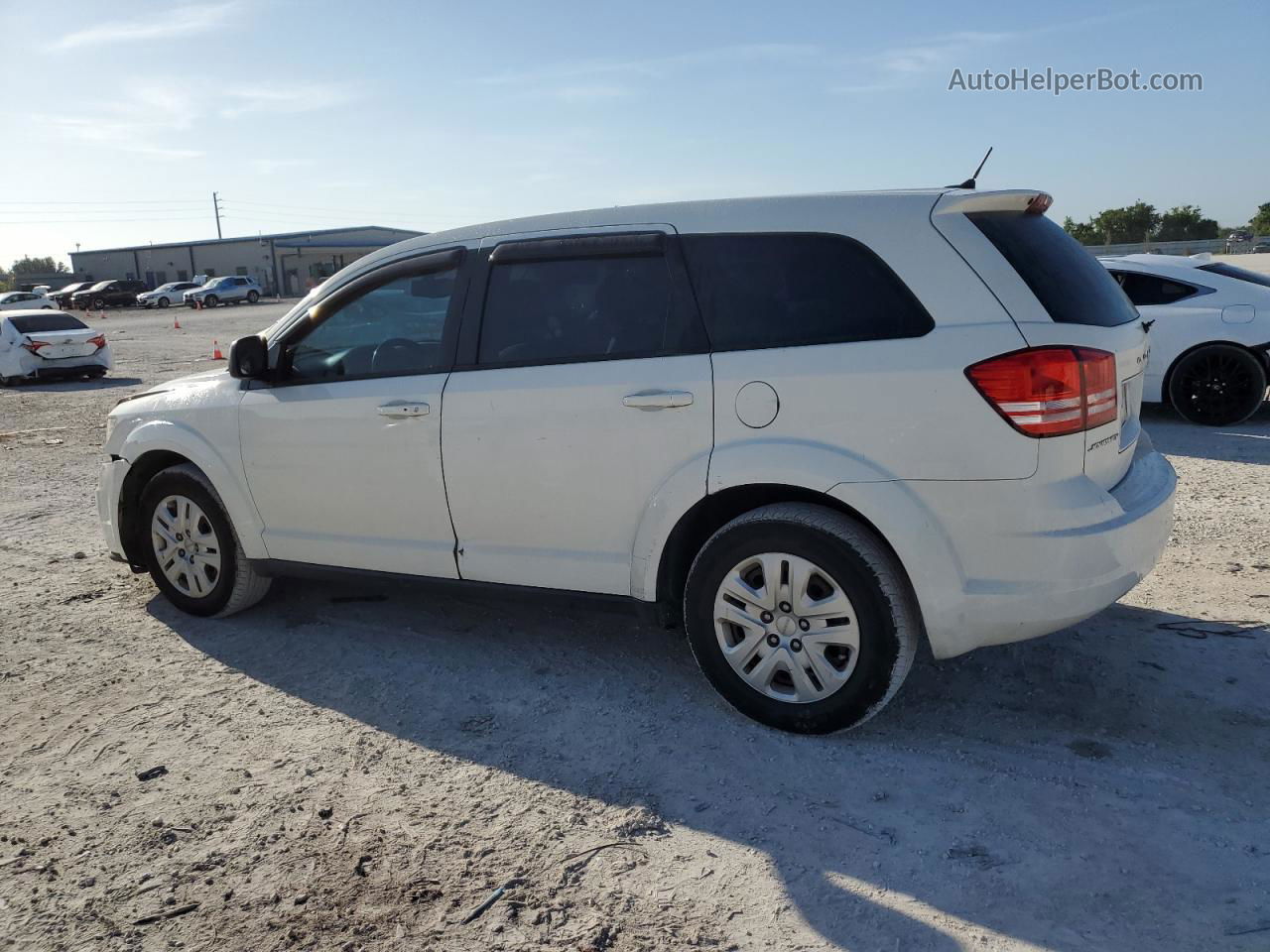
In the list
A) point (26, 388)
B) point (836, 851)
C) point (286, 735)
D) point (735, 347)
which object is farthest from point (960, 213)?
point (26, 388)

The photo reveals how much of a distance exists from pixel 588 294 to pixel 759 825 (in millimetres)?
2120

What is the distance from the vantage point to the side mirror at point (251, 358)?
4.84 m

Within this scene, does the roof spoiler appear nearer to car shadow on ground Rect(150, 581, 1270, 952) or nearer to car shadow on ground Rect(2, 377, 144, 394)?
car shadow on ground Rect(150, 581, 1270, 952)

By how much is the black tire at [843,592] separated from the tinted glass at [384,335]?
1.54m

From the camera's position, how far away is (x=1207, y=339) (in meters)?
9.42

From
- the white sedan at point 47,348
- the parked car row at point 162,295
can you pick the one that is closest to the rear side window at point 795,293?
the white sedan at point 47,348

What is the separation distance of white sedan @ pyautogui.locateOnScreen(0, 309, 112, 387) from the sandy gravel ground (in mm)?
15499

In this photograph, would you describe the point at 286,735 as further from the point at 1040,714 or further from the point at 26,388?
the point at 26,388

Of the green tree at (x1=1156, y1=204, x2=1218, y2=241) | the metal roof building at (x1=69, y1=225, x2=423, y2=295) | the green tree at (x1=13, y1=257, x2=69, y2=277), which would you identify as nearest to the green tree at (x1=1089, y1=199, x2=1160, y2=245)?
the green tree at (x1=1156, y1=204, x2=1218, y2=241)

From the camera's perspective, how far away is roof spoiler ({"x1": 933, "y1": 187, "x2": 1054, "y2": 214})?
3631 mm

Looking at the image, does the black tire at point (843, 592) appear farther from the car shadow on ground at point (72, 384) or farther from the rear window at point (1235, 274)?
the car shadow on ground at point (72, 384)

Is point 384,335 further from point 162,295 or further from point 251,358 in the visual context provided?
point 162,295

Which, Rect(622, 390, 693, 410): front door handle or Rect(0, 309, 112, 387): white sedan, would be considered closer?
Rect(622, 390, 693, 410): front door handle

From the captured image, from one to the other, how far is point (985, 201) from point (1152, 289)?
7285mm
